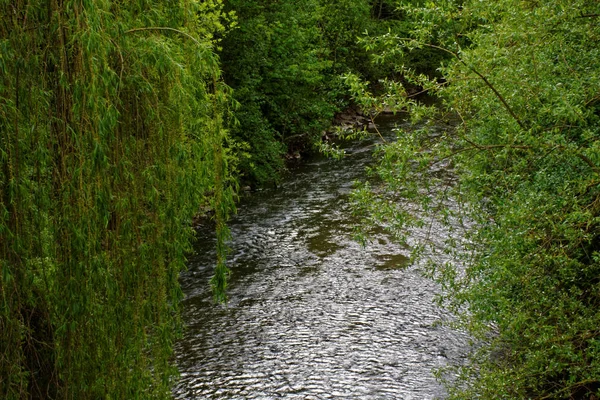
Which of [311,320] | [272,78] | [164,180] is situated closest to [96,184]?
[164,180]

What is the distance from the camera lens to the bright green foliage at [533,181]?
20.4 feet

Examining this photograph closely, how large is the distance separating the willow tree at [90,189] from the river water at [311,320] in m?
3.99

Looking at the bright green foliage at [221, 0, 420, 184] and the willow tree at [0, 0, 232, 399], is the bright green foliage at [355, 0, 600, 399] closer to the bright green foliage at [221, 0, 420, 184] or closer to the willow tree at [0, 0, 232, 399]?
the willow tree at [0, 0, 232, 399]

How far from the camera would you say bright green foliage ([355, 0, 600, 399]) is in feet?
20.4

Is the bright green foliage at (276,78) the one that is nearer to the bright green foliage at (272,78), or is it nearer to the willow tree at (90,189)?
the bright green foliage at (272,78)

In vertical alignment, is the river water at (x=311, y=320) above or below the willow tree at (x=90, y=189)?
below

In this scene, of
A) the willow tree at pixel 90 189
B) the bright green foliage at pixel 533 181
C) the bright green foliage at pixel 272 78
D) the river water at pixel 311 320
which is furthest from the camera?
the bright green foliage at pixel 272 78

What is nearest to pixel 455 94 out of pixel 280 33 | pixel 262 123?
pixel 262 123

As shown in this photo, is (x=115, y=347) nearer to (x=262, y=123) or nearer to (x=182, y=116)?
(x=182, y=116)

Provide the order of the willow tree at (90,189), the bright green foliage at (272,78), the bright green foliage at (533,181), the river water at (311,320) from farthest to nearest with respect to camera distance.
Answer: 1. the bright green foliage at (272,78)
2. the river water at (311,320)
3. the bright green foliage at (533,181)
4. the willow tree at (90,189)

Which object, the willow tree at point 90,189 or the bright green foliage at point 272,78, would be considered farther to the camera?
the bright green foliage at point 272,78

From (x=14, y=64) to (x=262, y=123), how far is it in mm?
16457

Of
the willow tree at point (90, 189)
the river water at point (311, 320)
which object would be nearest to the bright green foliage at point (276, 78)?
the river water at point (311, 320)

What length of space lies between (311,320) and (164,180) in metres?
6.54
